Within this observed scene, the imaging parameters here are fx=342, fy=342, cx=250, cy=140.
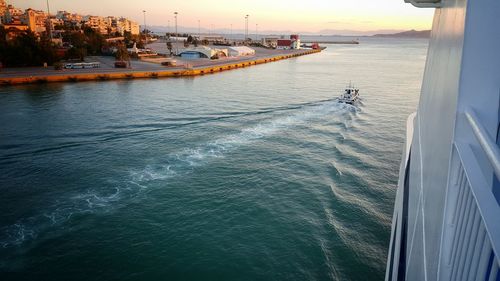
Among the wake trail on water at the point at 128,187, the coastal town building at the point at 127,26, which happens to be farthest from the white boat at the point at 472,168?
the coastal town building at the point at 127,26

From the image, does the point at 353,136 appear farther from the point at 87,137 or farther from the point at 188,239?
the point at 87,137

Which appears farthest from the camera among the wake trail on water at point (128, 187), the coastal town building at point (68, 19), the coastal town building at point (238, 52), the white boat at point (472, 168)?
the coastal town building at point (68, 19)

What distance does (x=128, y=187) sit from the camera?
14953mm

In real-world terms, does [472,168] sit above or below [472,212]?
above

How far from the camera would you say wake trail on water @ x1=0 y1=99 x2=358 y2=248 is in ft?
38.9

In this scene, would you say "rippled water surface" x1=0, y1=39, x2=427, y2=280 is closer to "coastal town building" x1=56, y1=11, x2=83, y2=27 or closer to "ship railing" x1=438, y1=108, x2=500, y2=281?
"ship railing" x1=438, y1=108, x2=500, y2=281

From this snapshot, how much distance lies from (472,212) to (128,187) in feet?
48.4

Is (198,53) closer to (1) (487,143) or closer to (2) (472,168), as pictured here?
(2) (472,168)

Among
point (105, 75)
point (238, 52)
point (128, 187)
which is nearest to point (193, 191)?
point (128, 187)

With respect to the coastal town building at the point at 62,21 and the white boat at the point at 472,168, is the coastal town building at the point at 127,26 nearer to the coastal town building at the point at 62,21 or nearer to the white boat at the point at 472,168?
the coastal town building at the point at 62,21

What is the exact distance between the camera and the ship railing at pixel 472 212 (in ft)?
5.03

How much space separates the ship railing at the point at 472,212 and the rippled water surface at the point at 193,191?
8663mm

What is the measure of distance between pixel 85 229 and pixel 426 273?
1173 cm

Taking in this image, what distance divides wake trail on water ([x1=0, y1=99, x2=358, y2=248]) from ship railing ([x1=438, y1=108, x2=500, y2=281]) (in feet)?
41.8
